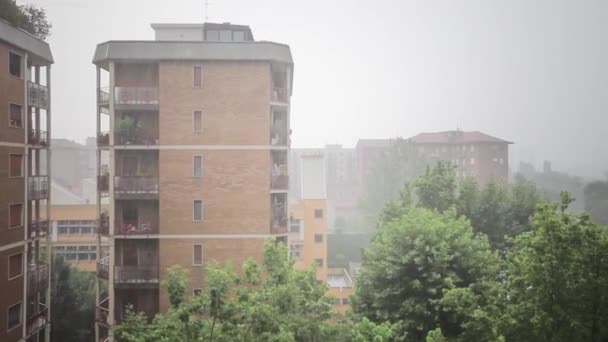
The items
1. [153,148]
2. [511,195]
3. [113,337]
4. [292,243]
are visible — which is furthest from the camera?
[292,243]

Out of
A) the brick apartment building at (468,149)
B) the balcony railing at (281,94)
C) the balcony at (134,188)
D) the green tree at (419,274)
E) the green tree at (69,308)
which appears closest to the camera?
the green tree at (419,274)

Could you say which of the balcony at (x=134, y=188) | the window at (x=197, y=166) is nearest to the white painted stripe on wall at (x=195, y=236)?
the balcony at (x=134, y=188)

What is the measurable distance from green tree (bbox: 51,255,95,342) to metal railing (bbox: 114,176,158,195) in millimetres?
9983

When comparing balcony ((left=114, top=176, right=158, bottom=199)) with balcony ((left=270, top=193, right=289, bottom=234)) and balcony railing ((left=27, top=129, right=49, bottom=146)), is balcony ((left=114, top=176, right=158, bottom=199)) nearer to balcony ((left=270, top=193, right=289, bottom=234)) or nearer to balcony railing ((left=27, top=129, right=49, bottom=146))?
balcony railing ((left=27, top=129, right=49, bottom=146))

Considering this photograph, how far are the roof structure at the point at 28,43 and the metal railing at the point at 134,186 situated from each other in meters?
5.49

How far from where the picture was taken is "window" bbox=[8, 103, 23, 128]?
56.1ft

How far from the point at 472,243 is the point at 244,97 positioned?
33.7 feet

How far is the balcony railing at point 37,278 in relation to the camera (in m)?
18.6

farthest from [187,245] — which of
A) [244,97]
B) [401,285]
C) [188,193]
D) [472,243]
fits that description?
[472,243]

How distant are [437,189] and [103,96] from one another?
1565cm

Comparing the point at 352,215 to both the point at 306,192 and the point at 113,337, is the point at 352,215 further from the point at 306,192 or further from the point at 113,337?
the point at 113,337

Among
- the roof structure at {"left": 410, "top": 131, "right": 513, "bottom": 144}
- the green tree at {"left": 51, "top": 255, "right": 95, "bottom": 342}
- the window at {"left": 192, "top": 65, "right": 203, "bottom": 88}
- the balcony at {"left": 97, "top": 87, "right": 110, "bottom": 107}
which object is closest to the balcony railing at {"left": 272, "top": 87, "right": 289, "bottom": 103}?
the window at {"left": 192, "top": 65, "right": 203, "bottom": 88}

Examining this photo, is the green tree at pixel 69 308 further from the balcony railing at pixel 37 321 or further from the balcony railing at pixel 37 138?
the balcony railing at pixel 37 138

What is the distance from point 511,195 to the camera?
2462 centimetres
